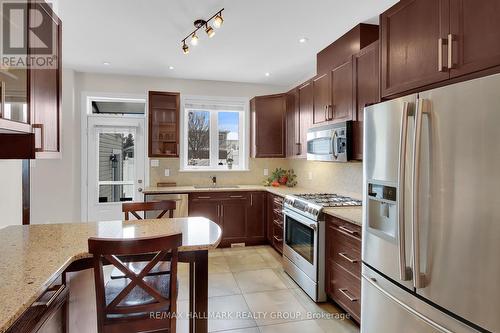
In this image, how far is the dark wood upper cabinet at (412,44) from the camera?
1.62 m

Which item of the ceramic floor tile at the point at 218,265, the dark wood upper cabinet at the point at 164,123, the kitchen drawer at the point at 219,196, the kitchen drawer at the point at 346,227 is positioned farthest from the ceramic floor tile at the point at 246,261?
the dark wood upper cabinet at the point at 164,123

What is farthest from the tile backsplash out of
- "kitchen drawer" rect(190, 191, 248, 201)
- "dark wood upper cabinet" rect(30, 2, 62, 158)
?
"dark wood upper cabinet" rect(30, 2, 62, 158)

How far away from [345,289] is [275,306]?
0.69m

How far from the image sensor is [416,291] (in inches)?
59.0

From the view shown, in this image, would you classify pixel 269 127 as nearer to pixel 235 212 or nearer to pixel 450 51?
pixel 235 212

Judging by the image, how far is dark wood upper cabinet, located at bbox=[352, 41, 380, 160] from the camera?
2.45 m

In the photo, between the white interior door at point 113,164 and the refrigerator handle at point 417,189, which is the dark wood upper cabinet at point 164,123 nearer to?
the white interior door at point 113,164

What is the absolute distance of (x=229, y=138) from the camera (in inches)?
206

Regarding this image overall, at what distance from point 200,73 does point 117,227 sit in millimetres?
3193

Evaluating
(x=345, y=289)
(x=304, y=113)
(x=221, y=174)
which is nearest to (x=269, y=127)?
(x=304, y=113)

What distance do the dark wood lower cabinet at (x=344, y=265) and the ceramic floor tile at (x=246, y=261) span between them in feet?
3.95

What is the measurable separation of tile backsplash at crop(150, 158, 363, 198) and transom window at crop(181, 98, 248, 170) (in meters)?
0.15

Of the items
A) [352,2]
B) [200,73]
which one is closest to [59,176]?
[200,73]

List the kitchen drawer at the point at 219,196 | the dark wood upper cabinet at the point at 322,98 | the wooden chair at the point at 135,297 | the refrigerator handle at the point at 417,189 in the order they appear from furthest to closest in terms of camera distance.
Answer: the kitchen drawer at the point at 219,196, the dark wood upper cabinet at the point at 322,98, the refrigerator handle at the point at 417,189, the wooden chair at the point at 135,297
